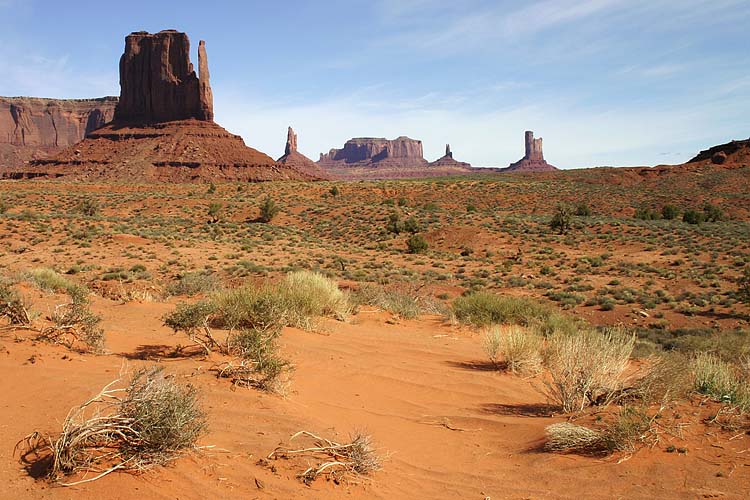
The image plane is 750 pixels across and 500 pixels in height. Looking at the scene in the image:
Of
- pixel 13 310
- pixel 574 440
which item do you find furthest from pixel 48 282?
pixel 574 440

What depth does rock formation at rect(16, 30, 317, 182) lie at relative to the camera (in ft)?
281

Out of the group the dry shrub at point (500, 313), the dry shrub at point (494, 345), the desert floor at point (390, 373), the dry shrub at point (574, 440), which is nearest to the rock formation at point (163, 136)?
the desert floor at point (390, 373)

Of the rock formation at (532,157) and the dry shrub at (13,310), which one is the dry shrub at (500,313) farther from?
the rock formation at (532,157)

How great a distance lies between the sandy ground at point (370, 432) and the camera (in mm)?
3770

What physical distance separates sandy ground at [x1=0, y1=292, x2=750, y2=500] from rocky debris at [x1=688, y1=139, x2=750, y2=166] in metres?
86.2

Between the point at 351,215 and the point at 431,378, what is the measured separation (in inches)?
1470

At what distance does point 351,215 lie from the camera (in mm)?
44156

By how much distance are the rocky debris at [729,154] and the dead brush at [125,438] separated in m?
89.5

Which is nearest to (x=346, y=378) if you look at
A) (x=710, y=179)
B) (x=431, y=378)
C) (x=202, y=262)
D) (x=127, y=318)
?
(x=431, y=378)

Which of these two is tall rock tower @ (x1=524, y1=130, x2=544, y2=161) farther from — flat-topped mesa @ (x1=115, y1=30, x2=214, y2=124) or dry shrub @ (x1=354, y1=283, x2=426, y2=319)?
dry shrub @ (x1=354, y1=283, x2=426, y2=319)

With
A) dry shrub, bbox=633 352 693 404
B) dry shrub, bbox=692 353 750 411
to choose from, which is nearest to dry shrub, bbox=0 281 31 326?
dry shrub, bbox=633 352 693 404

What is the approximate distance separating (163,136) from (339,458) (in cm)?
10245

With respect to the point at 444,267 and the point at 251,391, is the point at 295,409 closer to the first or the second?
the point at 251,391

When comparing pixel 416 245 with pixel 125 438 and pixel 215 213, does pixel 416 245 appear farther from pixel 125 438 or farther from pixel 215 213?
pixel 125 438
